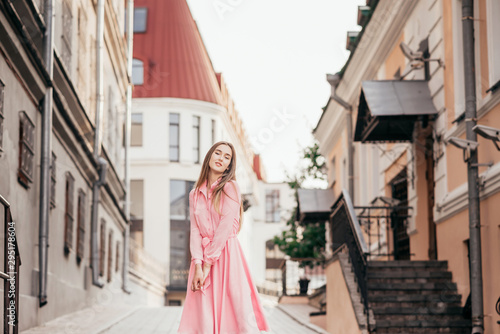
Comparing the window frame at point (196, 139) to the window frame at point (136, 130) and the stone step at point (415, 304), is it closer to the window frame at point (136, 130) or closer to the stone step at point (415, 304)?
the window frame at point (136, 130)

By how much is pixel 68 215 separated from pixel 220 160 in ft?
39.6

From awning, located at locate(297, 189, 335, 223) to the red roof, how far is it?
19350 mm

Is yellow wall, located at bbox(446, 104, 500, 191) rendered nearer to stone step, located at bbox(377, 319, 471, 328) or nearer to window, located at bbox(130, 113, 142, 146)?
stone step, located at bbox(377, 319, 471, 328)

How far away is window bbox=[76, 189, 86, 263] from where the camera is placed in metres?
19.2

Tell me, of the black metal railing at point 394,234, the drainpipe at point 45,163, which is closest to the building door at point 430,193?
the black metal railing at point 394,234

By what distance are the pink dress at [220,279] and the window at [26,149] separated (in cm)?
650

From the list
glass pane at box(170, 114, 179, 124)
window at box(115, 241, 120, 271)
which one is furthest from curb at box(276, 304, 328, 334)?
glass pane at box(170, 114, 179, 124)

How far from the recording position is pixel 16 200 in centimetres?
1161

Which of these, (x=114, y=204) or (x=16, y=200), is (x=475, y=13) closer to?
(x=16, y=200)

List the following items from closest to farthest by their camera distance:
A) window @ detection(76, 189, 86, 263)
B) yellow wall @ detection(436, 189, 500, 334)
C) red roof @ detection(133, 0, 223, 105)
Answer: yellow wall @ detection(436, 189, 500, 334) → window @ detection(76, 189, 86, 263) → red roof @ detection(133, 0, 223, 105)

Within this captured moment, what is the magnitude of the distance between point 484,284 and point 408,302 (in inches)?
54.3

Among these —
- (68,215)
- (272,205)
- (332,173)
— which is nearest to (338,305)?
(68,215)

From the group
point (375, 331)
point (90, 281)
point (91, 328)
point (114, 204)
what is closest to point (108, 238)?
point (114, 204)

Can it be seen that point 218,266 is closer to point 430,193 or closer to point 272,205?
point 430,193
